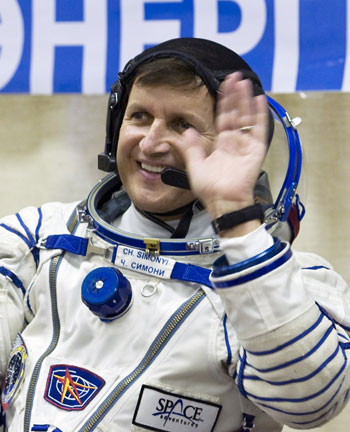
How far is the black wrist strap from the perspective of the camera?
1.00 metres

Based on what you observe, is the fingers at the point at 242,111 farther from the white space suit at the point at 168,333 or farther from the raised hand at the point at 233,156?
the white space suit at the point at 168,333

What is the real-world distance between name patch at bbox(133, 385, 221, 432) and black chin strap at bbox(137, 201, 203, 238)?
0.95 feet

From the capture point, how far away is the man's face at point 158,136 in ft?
4.06

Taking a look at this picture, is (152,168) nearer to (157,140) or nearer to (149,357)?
(157,140)

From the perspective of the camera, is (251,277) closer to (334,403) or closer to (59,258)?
(334,403)

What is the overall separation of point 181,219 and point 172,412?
0.34 m

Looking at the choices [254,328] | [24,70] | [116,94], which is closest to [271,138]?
[116,94]

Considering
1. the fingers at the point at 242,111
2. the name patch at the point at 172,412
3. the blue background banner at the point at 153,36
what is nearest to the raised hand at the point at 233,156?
the fingers at the point at 242,111

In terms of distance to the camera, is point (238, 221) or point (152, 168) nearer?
point (238, 221)

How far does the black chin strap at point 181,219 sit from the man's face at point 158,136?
14 millimetres

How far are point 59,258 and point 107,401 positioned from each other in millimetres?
287

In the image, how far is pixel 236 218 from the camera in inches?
39.5

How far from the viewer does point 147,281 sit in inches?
49.3

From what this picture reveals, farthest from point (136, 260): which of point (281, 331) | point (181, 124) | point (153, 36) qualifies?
point (153, 36)
